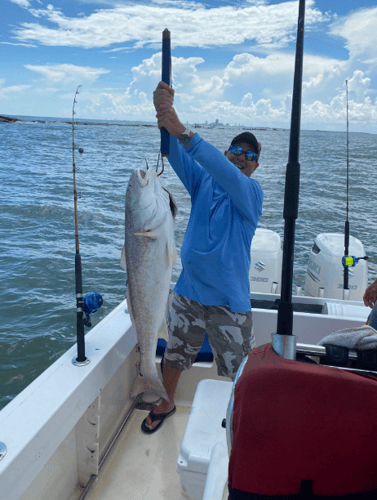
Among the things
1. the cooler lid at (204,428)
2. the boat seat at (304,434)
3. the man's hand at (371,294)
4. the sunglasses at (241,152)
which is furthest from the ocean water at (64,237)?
the man's hand at (371,294)

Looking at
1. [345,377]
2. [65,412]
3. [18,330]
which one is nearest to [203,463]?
[65,412]

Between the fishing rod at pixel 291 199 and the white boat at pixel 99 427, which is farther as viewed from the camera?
the white boat at pixel 99 427

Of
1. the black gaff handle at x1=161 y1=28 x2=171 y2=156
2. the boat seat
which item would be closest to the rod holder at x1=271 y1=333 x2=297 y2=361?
the boat seat

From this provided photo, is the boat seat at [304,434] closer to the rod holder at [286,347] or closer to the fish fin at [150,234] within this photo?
the rod holder at [286,347]

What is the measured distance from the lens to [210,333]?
2.42 metres

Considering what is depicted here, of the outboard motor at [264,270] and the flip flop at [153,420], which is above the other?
the outboard motor at [264,270]

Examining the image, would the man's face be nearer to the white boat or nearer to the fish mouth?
the fish mouth

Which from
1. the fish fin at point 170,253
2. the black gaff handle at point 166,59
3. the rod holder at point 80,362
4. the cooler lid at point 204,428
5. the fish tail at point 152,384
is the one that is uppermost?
the black gaff handle at point 166,59

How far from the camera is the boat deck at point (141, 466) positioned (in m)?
2.30

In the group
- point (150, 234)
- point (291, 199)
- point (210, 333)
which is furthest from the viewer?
point (210, 333)

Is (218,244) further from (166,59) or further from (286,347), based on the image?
(286,347)

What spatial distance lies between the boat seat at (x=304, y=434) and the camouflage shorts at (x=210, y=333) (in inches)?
54.8

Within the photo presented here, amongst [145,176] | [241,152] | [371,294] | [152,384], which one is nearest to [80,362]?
[152,384]

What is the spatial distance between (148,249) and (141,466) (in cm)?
155
